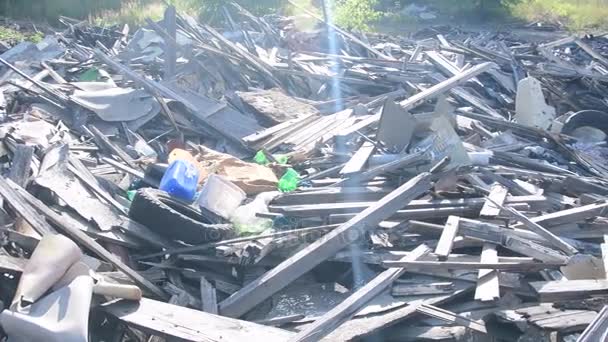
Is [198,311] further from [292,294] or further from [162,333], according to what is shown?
[292,294]

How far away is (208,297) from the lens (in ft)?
15.6

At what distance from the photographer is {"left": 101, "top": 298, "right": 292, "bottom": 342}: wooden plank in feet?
13.3

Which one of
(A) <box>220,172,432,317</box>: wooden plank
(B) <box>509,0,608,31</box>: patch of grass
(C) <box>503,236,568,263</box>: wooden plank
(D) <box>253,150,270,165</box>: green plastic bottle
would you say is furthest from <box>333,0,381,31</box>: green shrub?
(C) <box>503,236,568,263</box>: wooden plank

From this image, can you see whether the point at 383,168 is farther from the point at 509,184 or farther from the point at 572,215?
the point at 572,215

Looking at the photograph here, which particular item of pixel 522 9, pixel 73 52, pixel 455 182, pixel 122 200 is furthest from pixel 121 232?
pixel 522 9

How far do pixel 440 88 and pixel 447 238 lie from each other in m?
4.22

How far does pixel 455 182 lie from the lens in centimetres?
586

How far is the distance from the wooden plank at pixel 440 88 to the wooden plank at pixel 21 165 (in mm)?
4222

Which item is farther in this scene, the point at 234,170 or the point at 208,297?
the point at 234,170

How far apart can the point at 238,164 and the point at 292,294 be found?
2.14 m

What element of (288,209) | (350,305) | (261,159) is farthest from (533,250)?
(261,159)

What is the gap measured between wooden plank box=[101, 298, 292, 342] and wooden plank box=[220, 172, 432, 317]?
1.05 feet

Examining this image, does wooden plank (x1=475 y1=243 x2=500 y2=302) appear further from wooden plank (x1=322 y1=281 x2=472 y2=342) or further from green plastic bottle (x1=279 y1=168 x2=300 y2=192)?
green plastic bottle (x1=279 y1=168 x2=300 y2=192)

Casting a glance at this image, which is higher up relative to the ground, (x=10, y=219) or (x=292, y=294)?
(x=10, y=219)
